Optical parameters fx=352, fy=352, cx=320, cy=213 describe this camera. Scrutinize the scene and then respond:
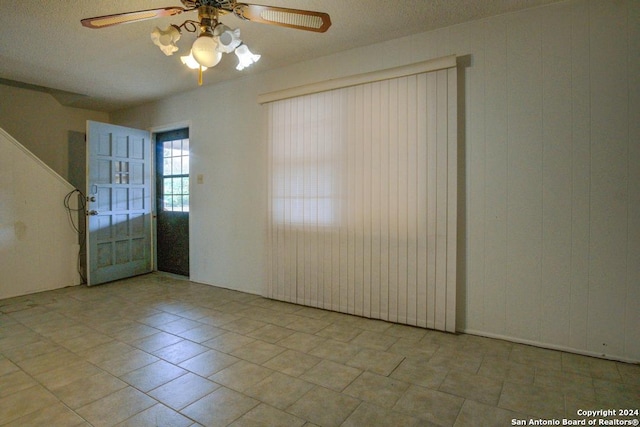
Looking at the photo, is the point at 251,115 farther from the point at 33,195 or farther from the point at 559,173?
the point at 559,173

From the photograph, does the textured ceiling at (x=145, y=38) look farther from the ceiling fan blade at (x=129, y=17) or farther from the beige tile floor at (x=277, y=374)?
the beige tile floor at (x=277, y=374)

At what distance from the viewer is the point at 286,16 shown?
1.96 m

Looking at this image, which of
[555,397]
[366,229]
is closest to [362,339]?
[366,229]

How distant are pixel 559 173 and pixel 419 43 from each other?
61.7 inches

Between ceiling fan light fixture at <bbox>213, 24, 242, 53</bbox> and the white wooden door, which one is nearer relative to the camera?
ceiling fan light fixture at <bbox>213, 24, 242, 53</bbox>

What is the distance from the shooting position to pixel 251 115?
415 centimetres

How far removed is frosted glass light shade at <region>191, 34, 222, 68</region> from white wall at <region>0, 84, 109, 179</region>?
4.26 m

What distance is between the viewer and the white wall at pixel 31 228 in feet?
13.3

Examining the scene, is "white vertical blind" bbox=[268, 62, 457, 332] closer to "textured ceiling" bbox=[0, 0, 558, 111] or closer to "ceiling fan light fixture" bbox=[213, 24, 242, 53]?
"textured ceiling" bbox=[0, 0, 558, 111]

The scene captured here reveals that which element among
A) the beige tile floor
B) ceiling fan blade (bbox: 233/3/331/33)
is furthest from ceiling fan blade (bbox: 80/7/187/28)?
the beige tile floor

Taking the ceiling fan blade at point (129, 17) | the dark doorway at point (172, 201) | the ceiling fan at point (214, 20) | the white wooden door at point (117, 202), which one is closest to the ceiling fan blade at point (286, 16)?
the ceiling fan at point (214, 20)

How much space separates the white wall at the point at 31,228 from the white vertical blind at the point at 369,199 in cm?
285

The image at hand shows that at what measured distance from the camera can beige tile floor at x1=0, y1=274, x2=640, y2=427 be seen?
1869 millimetres

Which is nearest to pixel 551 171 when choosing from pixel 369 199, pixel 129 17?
pixel 369 199
